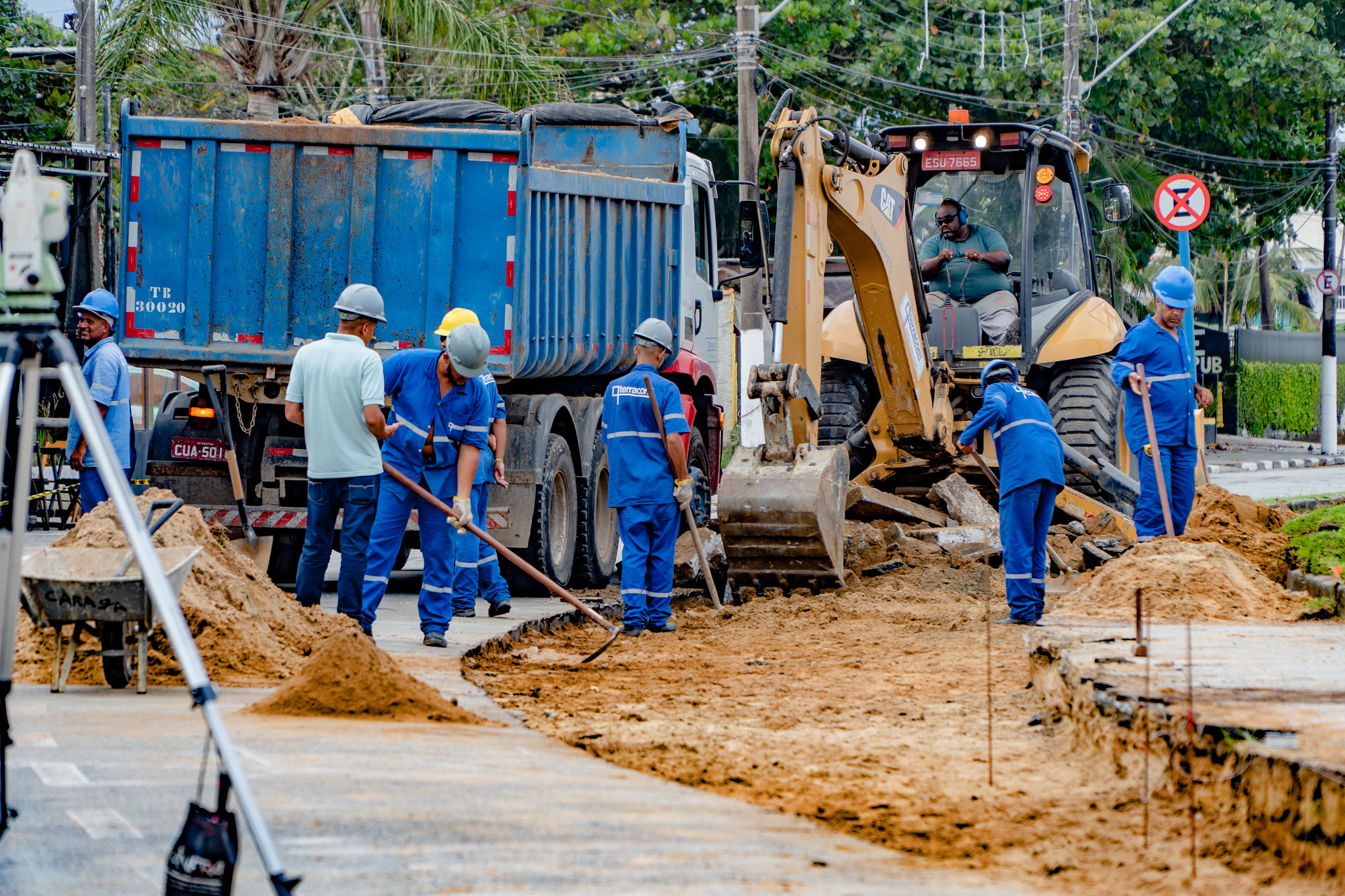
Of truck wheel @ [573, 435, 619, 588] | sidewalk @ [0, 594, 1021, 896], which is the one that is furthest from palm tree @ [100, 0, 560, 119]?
sidewalk @ [0, 594, 1021, 896]

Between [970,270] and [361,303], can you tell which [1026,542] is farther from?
[970,270]

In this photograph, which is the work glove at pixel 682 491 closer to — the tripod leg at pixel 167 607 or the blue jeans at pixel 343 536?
the blue jeans at pixel 343 536

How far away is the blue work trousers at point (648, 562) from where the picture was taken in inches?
336

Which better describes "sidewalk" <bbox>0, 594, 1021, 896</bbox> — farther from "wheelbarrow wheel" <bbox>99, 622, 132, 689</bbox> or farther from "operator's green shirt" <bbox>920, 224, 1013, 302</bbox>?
"operator's green shirt" <bbox>920, 224, 1013, 302</bbox>

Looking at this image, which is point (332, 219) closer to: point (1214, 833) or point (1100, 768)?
point (1100, 768)

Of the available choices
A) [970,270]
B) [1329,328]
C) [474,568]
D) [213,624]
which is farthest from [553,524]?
[1329,328]

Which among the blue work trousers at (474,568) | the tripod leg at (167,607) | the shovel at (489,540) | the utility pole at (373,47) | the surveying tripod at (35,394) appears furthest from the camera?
the utility pole at (373,47)

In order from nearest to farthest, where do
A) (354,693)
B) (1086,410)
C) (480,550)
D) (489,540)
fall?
(354,693), (489,540), (480,550), (1086,410)

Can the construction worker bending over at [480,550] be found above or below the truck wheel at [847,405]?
below

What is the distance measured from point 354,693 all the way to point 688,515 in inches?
149

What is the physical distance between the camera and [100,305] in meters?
8.89

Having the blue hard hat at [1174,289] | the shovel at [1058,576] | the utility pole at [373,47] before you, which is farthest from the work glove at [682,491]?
the utility pole at [373,47]

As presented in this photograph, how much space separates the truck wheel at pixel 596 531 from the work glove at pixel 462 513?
2838 millimetres

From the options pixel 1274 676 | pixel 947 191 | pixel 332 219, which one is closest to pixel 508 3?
pixel 947 191
